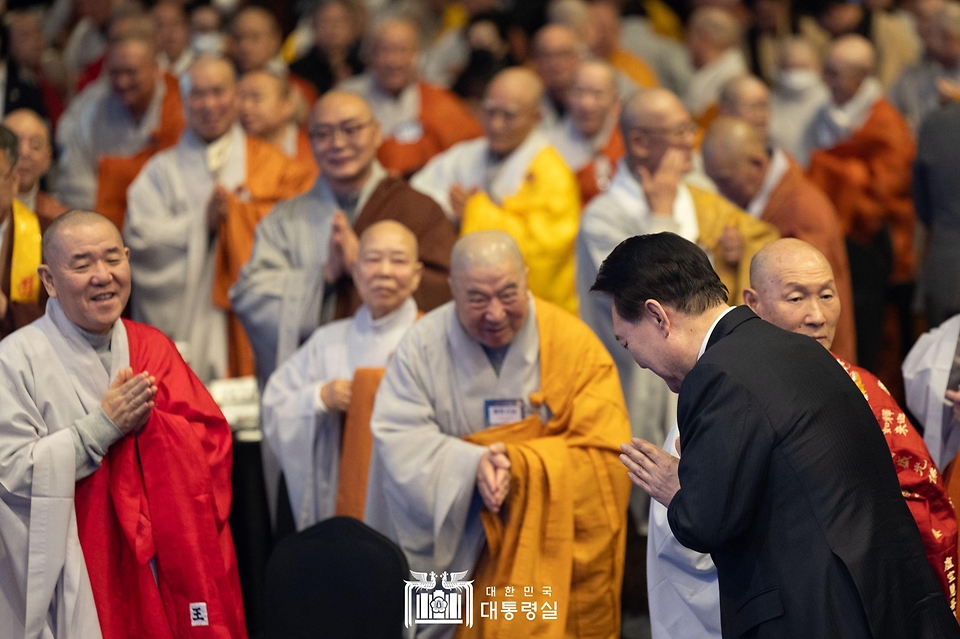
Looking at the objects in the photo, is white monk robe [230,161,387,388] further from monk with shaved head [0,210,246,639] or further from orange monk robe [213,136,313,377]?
monk with shaved head [0,210,246,639]

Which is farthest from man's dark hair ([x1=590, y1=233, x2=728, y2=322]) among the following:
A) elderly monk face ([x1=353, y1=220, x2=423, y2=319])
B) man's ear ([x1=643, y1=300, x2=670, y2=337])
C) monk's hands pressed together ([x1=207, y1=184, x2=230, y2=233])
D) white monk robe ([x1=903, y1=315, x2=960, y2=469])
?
monk's hands pressed together ([x1=207, y1=184, x2=230, y2=233])

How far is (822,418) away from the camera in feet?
8.84

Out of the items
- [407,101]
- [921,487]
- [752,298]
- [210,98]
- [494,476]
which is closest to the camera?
[921,487]

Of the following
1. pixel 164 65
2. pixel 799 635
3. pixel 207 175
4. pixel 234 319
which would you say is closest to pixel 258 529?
pixel 234 319

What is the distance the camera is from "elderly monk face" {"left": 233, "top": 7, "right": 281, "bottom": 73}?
7.94 m

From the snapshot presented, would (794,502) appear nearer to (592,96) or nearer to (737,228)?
(737,228)

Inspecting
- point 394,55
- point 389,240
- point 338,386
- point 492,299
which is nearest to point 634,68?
point 394,55

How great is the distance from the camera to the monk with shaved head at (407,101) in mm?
7281

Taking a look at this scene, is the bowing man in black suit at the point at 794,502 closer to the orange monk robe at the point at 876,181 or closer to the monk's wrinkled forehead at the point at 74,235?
the monk's wrinkled forehead at the point at 74,235

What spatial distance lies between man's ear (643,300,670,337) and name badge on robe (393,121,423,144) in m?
4.48

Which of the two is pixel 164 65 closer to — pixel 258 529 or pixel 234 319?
pixel 234 319

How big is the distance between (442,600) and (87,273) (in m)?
1.46

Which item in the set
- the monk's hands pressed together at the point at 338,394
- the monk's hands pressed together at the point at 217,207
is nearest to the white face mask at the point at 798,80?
the monk's hands pressed together at the point at 217,207

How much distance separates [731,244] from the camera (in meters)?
5.36
